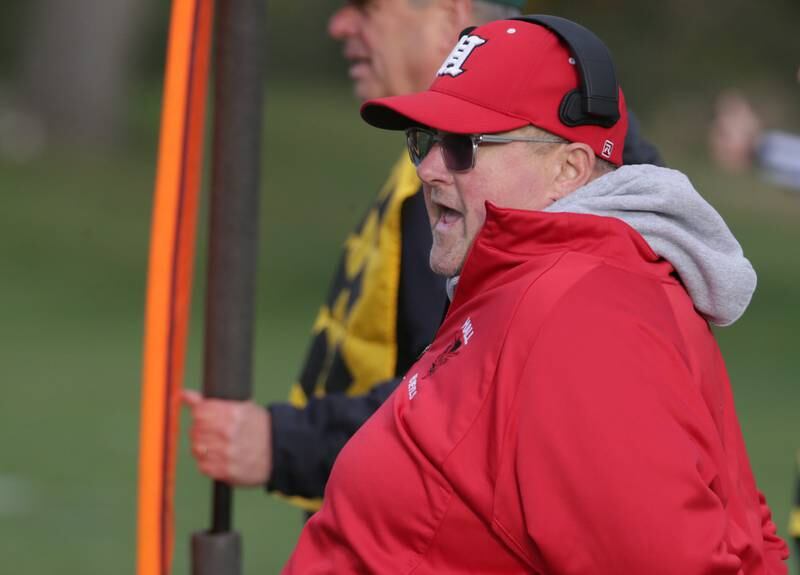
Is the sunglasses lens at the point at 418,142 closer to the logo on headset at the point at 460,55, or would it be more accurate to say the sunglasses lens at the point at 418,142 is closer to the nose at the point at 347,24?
the logo on headset at the point at 460,55

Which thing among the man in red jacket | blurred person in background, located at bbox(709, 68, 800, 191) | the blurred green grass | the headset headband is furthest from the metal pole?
the blurred green grass

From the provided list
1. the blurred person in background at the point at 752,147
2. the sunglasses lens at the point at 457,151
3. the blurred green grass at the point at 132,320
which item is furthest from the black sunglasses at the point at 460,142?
the blurred green grass at the point at 132,320

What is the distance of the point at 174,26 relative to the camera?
3090 millimetres

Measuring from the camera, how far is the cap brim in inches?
95.9

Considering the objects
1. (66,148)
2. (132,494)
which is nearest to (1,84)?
(66,148)

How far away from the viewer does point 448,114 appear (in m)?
2.47

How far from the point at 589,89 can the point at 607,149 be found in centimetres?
10

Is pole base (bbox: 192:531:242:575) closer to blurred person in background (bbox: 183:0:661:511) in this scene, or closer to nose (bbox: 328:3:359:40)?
blurred person in background (bbox: 183:0:661:511)

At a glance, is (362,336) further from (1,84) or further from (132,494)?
(1,84)

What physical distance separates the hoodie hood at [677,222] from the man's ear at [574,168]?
0.15ft

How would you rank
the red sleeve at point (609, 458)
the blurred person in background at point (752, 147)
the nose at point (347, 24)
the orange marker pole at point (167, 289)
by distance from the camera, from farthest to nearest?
the blurred person in background at point (752, 147), the nose at point (347, 24), the orange marker pole at point (167, 289), the red sleeve at point (609, 458)

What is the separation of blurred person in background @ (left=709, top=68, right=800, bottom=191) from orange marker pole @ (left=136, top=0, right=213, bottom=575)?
2.94 metres

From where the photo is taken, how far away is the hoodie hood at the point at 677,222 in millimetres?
2383

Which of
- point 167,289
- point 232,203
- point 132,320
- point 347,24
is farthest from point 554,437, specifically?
point 132,320
